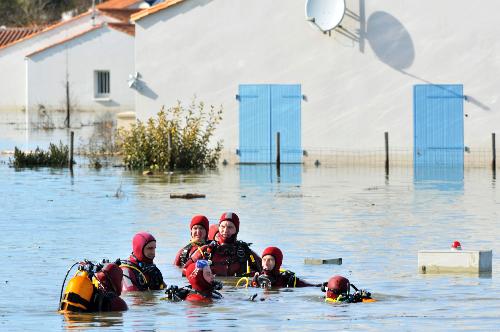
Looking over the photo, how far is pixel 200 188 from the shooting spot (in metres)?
39.1

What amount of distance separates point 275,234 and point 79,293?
9.97m

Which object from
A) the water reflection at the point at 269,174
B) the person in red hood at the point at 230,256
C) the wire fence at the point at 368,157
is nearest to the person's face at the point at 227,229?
the person in red hood at the point at 230,256

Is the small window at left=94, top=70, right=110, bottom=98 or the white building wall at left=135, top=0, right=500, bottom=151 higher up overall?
the small window at left=94, top=70, right=110, bottom=98

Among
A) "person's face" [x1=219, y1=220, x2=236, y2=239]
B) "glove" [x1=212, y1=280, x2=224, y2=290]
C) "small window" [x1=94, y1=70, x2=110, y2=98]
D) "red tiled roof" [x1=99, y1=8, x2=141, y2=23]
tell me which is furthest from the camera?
"small window" [x1=94, y1=70, x2=110, y2=98]

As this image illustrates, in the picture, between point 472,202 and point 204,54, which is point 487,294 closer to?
point 472,202

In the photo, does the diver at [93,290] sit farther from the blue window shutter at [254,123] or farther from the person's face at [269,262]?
the blue window shutter at [254,123]

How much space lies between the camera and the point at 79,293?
62.2 ft

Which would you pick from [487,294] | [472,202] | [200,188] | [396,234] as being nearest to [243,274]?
[487,294]

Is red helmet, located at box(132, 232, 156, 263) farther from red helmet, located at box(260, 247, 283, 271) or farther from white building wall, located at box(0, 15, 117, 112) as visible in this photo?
white building wall, located at box(0, 15, 117, 112)

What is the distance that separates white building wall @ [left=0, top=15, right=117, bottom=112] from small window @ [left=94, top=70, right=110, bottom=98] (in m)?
5.10

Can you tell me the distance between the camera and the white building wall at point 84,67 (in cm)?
8931

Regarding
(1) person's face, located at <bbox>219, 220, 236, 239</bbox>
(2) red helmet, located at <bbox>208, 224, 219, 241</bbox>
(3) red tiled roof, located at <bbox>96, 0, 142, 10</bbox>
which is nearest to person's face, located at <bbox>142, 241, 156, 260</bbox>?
(1) person's face, located at <bbox>219, 220, 236, 239</bbox>

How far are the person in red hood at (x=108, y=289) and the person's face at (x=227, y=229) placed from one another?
3.87 m

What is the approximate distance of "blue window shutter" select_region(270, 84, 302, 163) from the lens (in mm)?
46125
